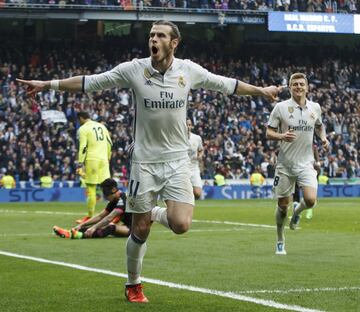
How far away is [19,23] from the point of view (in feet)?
170

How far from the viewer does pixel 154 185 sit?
9.27 metres

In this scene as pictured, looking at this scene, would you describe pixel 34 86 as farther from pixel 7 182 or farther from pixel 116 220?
pixel 7 182

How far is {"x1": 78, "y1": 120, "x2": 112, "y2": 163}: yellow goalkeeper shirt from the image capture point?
2128cm

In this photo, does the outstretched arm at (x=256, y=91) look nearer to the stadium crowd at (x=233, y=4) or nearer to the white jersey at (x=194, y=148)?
the white jersey at (x=194, y=148)

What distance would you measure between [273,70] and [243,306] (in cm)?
4585

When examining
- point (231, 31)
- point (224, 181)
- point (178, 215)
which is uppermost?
point (231, 31)

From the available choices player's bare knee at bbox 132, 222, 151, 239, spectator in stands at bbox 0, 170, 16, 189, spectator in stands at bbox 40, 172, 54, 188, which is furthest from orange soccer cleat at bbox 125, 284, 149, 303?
spectator in stands at bbox 0, 170, 16, 189

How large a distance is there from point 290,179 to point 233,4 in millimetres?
38434

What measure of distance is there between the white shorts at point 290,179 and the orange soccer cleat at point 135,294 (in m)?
5.89

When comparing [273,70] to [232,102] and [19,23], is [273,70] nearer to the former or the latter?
[232,102]

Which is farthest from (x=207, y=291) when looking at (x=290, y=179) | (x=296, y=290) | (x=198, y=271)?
(x=290, y=179)

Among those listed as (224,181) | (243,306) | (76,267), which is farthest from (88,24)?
(243,306)

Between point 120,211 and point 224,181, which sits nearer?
point 120,211

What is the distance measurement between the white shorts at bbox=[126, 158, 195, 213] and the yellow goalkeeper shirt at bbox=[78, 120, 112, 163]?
1205 cm
